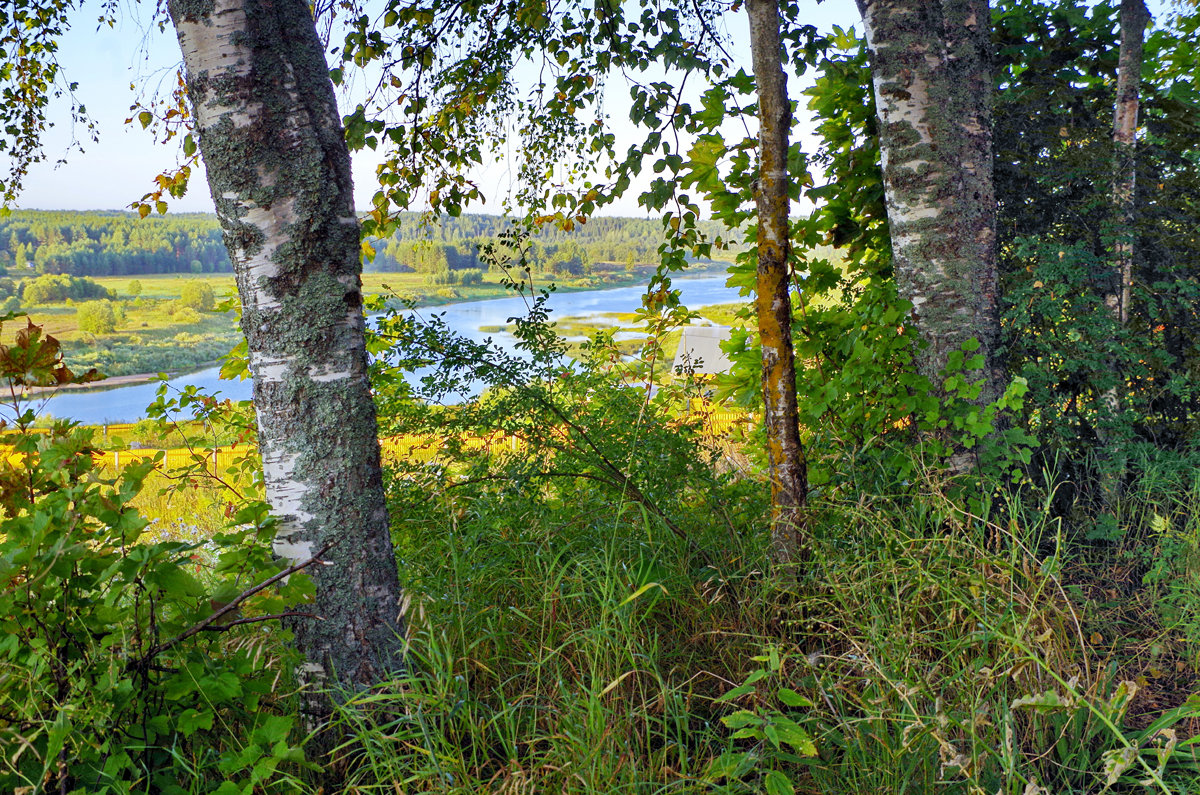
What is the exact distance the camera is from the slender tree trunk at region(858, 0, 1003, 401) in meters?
3.11

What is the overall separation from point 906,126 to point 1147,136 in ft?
8.40

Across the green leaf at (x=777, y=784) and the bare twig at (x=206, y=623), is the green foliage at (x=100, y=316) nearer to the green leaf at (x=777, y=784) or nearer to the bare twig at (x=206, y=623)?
the bare twig at (x=206, y=623)

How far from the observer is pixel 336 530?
6.32ft

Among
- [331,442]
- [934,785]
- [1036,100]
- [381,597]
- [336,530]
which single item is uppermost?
[1036,100]

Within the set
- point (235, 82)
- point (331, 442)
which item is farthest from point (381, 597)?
point (235, 82)

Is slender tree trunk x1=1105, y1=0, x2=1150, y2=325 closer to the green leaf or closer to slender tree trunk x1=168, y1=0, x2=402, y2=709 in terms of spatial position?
the green leaf

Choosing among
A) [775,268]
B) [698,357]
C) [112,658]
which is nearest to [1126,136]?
[698,357]

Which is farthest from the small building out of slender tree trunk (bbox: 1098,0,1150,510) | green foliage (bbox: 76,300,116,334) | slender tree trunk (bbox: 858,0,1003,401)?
green foliage (bbox: 76,300,116,334)

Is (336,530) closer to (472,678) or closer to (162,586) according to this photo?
(162,586)

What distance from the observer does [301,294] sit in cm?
189

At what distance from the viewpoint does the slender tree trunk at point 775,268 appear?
2.58 meters

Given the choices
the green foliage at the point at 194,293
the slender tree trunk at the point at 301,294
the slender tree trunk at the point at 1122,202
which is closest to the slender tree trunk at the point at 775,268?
the slender tree trunk at the point at 301,294

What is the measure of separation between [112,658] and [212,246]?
24.2 ft

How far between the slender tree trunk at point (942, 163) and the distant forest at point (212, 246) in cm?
184
